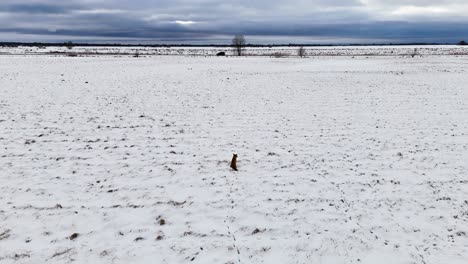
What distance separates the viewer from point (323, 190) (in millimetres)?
6645

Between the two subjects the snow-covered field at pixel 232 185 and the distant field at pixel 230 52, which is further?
the distant field at pixel 230 52

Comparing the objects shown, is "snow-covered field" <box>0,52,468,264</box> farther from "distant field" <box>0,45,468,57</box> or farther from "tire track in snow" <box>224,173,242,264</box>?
"distant field" <box>0,45,468,57</box>

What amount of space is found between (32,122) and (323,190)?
9.10 metres

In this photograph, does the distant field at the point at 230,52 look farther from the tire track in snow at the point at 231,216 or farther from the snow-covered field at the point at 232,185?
the tire track in snow at the point at 231,216

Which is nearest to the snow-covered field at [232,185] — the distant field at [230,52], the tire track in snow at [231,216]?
the tire track in snow at [231,216]

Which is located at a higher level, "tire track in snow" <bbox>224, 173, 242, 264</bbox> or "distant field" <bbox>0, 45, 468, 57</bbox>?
"distant field" <bbox>0, 45, 468, 57</bbox>

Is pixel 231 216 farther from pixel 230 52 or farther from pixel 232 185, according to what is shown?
pixel 230 52

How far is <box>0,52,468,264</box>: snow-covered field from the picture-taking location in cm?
488

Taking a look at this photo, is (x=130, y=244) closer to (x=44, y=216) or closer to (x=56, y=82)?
(x=44, y=216)

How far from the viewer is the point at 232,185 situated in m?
6.89

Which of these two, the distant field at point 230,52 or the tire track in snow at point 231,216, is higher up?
the distant field at point 230,52

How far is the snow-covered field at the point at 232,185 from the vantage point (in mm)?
4883

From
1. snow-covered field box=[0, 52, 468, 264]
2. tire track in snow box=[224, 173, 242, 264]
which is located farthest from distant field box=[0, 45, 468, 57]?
tire track in snow box=[224, 173, 242, 264]

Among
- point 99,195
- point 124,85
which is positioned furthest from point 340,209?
point 124,85
